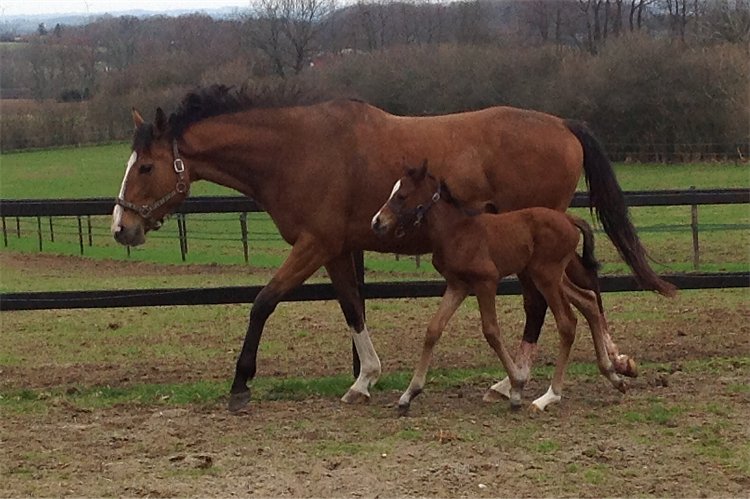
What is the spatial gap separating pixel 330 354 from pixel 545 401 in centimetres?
255

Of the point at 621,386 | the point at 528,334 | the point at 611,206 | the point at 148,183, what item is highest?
the point at 148,183

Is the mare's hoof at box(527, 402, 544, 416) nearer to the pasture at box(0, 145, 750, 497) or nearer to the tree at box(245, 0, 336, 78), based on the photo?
the pasture at box(0, 145, 750, 497)

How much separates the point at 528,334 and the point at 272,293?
5.78 feet

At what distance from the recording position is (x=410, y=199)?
5727mm

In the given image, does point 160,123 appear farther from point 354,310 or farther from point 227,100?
point 354,310

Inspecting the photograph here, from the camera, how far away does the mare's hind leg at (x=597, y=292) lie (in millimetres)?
6297

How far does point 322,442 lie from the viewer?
5105 mm

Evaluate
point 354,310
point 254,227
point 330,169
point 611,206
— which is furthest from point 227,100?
point 254,227

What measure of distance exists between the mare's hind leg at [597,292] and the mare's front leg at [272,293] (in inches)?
70.7

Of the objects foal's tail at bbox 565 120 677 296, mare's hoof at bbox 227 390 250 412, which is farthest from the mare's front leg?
foal's tail at bbox 565 120 677 296

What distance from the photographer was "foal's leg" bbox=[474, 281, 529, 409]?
18.8 ft

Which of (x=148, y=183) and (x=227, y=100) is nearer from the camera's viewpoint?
(x=148, y=183)

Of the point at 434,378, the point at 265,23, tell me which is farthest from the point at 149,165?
the point at 265,23

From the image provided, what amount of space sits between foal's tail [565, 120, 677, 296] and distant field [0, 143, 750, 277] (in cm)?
369
